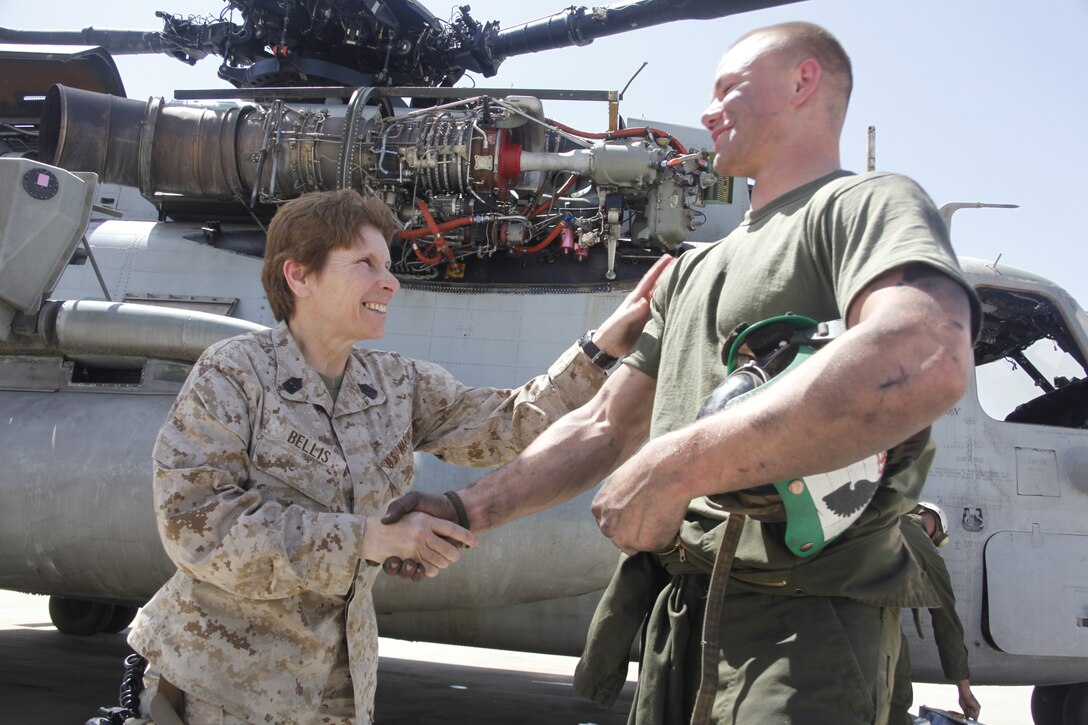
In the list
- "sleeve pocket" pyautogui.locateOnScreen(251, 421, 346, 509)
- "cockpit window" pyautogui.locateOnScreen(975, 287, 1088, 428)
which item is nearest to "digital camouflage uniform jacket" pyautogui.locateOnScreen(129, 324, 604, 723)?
"sleeve pocket" pyautogui.locateOnScreen(251, 421, 346, 509)

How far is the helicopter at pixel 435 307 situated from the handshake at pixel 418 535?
2.67m

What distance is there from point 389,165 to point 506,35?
4.65 m

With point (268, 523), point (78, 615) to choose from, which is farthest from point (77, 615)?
point (268, 523)

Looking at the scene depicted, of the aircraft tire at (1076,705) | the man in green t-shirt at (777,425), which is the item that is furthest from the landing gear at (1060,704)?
the man in green t-shirt at (777,425)

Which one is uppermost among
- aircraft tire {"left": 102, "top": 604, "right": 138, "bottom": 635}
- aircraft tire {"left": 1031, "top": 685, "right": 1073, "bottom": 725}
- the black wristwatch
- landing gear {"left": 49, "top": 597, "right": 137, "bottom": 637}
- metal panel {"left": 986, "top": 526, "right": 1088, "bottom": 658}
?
the black wristwatch

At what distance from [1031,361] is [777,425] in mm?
4663

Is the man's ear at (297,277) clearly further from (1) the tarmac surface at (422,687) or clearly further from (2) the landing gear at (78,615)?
(2) the landing gear at (78,615)

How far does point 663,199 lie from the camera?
5.67m

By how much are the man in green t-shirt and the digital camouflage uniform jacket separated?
352 millimetres

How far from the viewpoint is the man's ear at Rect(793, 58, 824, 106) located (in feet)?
5.81

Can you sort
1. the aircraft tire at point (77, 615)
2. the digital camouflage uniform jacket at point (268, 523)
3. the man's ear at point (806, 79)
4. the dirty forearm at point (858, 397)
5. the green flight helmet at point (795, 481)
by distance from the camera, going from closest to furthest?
the dirty forearm at point (858, 397), the green flight helmet at point (795, 481), the man's ear at point (806, 79), the digital camouflage uniform jacket at point (268, 523), the aircraft tire at point (77, 615)

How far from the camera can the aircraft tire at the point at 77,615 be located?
26.0 ft

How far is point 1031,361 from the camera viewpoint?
5332 millimetres

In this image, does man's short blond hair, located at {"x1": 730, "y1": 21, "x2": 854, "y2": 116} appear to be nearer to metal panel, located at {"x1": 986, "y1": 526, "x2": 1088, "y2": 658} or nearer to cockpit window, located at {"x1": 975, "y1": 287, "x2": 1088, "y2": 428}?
metal panel, located at {"x1": 986, "y1": 526, "x2": 1088, "y2": 658}
